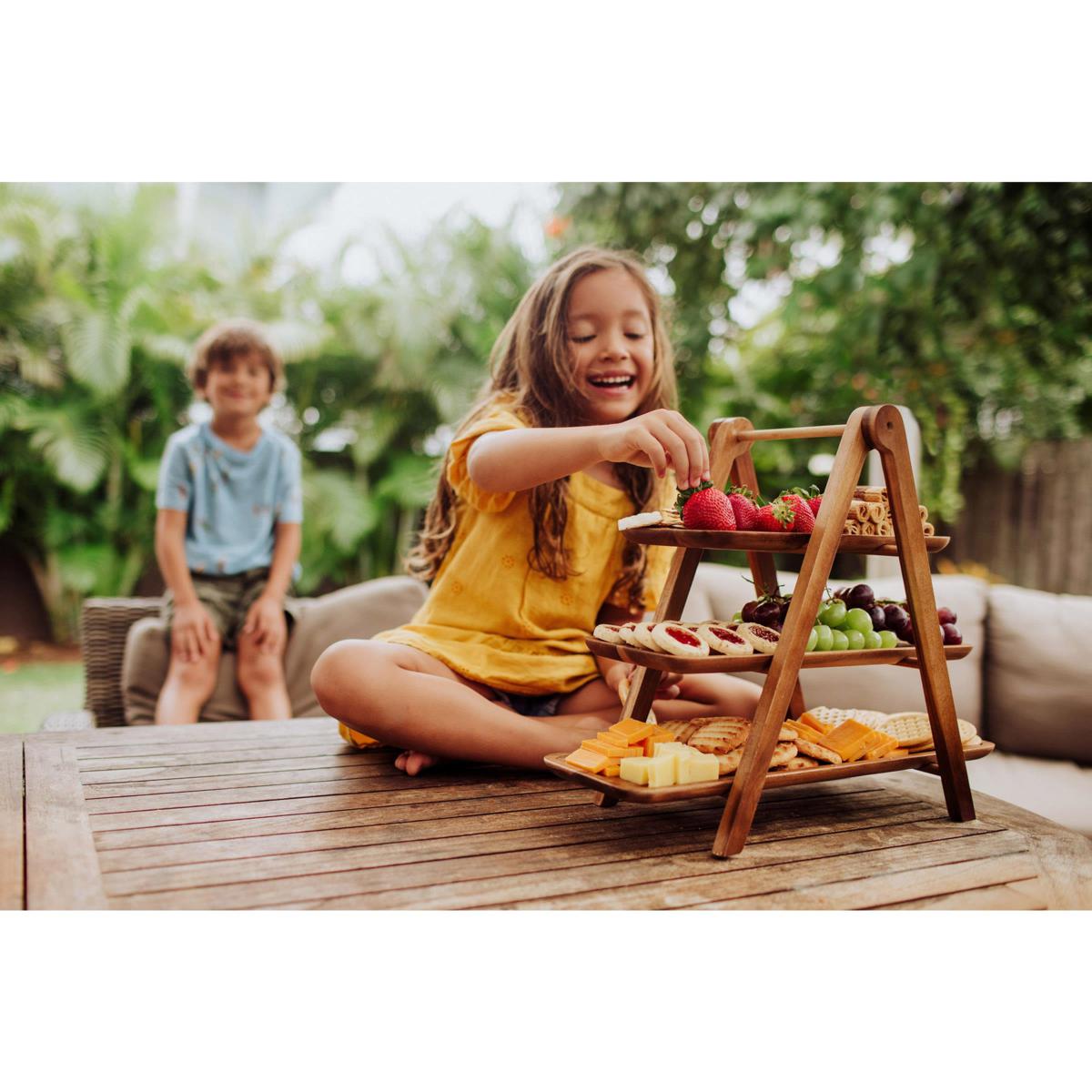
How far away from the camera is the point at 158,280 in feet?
19.1

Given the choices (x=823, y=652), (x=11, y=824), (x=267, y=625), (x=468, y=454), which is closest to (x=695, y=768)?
(x=823, y=652)

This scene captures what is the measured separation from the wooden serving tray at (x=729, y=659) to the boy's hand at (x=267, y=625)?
1.76 metres

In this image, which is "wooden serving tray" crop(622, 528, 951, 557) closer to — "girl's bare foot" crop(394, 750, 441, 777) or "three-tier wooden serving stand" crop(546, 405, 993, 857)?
"three-tier wooden serving stand" crop(546, 405, 993, 857)

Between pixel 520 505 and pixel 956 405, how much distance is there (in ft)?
12.4

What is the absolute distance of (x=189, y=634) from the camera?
3.02m

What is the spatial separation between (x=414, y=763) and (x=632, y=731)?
0.52 m

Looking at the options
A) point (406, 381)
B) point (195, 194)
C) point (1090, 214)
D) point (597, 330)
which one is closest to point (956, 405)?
point (1090, 214)

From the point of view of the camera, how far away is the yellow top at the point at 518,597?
205cm

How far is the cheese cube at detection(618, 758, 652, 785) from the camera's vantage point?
145 cm

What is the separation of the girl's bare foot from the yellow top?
189mm

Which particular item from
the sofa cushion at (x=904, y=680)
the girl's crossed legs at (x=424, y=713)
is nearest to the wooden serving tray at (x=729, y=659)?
the girl's crossed legs at (x=424, y=713)

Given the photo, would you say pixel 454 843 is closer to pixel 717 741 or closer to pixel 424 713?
pixel 424 713

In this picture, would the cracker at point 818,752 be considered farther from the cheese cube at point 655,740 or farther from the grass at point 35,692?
the grass at point 35,692

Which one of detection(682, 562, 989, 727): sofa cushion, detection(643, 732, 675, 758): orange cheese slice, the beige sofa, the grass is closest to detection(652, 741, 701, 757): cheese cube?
detection(643, 732, 675, 758): orange cheese slice
